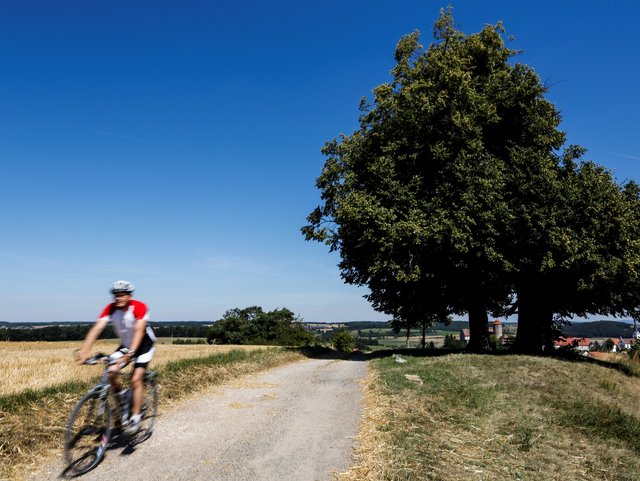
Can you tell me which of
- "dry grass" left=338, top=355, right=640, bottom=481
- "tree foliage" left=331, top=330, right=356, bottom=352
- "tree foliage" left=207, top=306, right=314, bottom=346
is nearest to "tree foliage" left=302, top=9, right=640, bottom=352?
"dry grass" left=338, top=355, right=640, bottom=481

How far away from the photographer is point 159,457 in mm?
6543

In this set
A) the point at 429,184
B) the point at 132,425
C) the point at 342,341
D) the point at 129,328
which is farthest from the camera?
the point at 342,341

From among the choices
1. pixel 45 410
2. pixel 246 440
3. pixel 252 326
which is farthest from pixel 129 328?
pixel 252 326

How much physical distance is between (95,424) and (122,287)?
212cm

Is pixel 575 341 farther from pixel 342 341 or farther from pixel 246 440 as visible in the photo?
pixel 342 341

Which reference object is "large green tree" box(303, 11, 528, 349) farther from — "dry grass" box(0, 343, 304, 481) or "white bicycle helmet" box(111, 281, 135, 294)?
"white bicycle helmet" box(111, 281, 135, 294)

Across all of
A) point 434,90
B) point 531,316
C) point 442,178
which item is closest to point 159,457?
point 442,178

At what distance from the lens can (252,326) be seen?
238 ft

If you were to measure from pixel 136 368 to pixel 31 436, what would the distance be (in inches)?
70.5

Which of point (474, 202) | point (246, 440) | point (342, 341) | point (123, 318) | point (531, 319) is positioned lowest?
point (342, 341)

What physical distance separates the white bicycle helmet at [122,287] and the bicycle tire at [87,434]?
161 cm

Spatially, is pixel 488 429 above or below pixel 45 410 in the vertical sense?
below

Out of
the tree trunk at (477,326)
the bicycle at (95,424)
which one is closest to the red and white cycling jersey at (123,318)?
the bicycle at (95,424)

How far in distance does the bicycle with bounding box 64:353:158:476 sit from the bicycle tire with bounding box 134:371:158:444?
2cm
